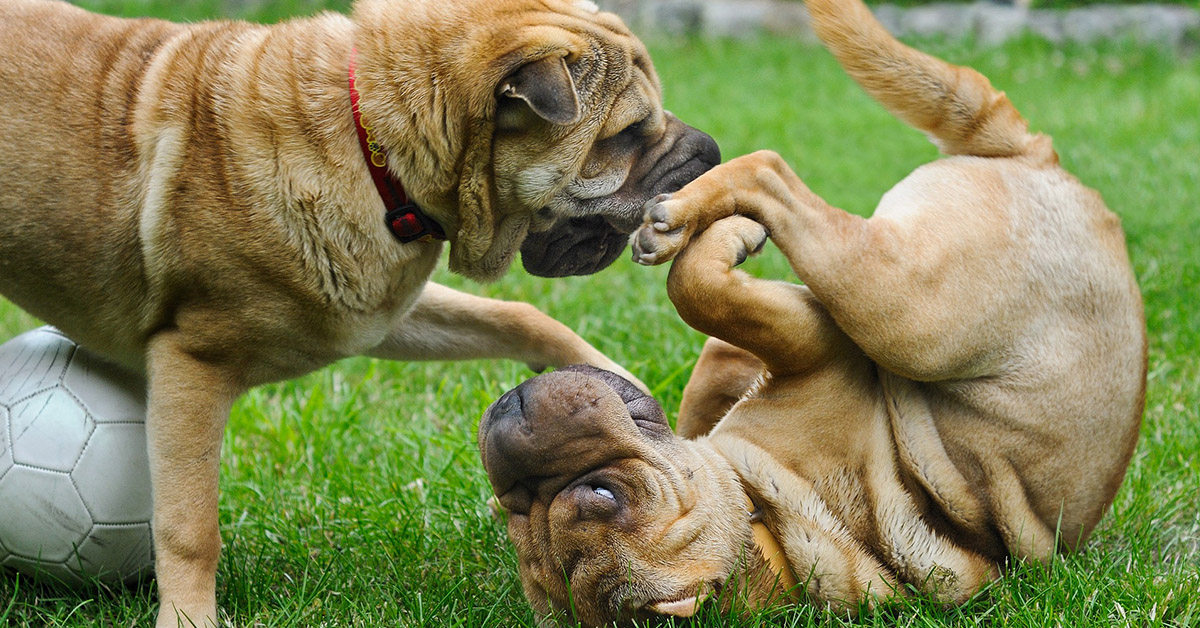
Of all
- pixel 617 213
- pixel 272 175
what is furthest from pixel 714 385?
pixel 272 175

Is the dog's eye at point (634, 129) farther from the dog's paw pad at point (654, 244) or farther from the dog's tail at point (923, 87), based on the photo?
the dog's tail at point (923, 87)

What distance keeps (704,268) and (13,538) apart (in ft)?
7.01

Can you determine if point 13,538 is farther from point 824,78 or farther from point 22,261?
point 824,78

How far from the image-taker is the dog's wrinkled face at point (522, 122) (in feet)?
10.3

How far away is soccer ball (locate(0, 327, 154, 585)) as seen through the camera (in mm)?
3316

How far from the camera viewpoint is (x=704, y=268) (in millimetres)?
3141

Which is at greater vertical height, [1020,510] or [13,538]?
[1020,510]

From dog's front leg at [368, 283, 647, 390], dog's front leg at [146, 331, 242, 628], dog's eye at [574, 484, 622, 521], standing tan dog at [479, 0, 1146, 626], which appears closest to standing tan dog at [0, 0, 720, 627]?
dog's front leg at [146, 331, 242, 628]

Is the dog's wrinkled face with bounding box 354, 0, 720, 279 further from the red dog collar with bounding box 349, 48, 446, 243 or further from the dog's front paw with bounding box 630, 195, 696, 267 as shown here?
the dog's front paw with bounding box 630, 195, 696, 267

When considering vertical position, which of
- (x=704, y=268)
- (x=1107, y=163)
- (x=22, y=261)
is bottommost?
(x=1107, y=163)

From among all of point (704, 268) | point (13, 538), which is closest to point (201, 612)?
point (13, 538)

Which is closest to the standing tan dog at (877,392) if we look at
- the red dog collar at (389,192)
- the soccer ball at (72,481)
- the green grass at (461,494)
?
the green grass at (461,494)

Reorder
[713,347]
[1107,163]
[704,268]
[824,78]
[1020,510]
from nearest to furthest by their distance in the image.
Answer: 1. [704,268]
2. [1020,510]
3. [713,347]
4. [1107,163]
5. [824,78]

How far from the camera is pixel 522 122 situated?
3205 millimetres
